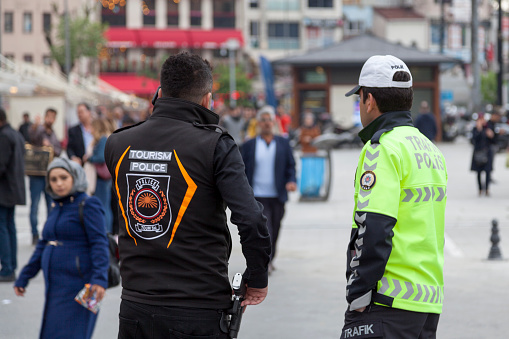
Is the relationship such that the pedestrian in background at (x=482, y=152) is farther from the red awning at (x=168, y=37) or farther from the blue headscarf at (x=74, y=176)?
the red awning at (x=168, y=37)

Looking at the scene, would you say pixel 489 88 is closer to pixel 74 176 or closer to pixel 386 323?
pixel 74 176

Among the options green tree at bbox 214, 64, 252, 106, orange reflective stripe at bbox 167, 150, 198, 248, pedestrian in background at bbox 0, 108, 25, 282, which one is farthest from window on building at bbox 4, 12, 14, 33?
orange reflective stripe at bbox 167, 150, 198, 248

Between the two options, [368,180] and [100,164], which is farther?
[100,164]

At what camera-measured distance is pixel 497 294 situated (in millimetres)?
8359

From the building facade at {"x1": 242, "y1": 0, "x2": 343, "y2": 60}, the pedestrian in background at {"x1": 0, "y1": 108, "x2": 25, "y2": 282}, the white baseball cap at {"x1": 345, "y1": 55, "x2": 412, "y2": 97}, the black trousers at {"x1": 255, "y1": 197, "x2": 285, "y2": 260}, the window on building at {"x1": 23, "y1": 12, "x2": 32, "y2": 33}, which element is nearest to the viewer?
the white baseball cap at {"x1": 345, "y1": 55, "x2": 412, "y2": 97}

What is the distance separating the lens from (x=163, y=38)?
7338cm

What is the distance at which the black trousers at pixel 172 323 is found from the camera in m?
3.29

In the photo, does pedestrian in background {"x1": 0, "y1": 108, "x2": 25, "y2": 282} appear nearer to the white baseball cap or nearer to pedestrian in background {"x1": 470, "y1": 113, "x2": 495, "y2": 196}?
the white baseball cap

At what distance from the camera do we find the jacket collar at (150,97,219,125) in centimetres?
344

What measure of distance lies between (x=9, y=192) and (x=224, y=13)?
68.0 meters

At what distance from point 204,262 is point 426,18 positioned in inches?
2849

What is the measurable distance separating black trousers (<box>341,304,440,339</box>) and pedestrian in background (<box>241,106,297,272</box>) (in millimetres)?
6055

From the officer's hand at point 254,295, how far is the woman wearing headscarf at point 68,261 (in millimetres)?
2168

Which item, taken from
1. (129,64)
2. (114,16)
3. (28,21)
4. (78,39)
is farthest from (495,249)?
(114,16)
